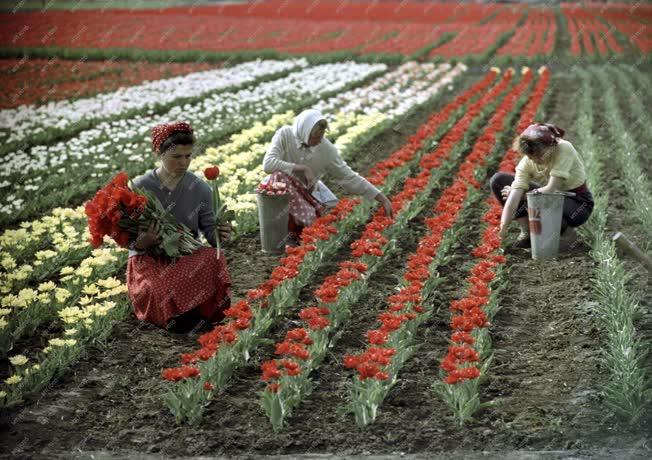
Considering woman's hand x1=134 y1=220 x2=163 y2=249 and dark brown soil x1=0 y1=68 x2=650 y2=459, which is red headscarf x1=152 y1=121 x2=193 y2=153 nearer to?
woman's hand x1=134 y1=220 x2=163 y2=249

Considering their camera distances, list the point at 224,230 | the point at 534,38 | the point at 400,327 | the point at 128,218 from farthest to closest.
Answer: the point at 534,38 < the point at 224,230 < the point at 128,218 < the point at 400,327

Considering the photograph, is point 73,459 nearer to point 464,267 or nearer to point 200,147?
point 464,267

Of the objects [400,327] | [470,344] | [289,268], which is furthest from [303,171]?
[470,344]

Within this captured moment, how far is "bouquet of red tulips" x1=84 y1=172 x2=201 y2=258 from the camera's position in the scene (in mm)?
5121

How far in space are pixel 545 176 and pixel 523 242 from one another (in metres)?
0.69

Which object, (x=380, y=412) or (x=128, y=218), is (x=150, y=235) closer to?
(x=128, y=218)

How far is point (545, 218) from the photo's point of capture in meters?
6.35

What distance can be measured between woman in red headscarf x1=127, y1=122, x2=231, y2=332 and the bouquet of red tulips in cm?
6

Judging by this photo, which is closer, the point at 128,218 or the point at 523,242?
the point at 128,218

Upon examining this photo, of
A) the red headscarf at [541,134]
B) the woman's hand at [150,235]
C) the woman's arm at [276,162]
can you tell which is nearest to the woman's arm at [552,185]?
the red headscarf at [541,134]

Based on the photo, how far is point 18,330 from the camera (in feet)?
17.1

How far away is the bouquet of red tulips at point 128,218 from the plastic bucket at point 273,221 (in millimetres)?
1362

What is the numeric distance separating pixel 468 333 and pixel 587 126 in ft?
26.4

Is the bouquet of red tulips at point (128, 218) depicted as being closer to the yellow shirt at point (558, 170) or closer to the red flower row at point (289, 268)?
the red flower row at point (289, 268)
